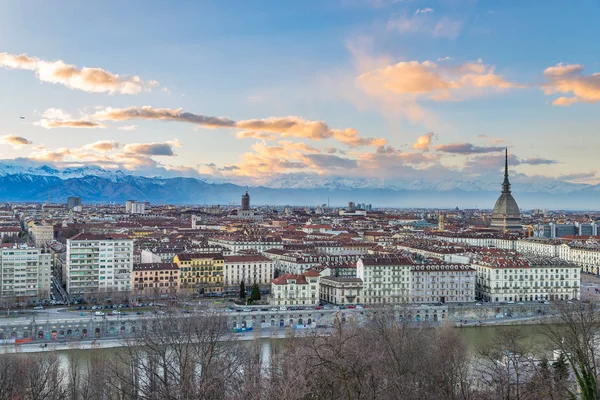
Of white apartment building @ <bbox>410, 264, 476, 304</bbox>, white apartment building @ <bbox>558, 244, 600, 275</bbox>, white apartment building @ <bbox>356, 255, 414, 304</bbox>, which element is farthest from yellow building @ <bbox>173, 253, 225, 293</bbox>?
white apartment building @ <bbox>558, 244, 600, 275</bbox>

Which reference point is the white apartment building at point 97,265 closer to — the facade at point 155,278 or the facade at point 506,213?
the facade at point 155,278

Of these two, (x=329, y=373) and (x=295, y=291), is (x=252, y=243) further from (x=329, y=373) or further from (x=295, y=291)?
(x=329, y=373)

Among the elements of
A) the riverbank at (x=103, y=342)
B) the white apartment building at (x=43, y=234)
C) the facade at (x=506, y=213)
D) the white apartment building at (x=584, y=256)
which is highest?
the facade at (x=506, y=213)

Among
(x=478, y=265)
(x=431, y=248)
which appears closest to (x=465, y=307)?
(x=478, y=265)

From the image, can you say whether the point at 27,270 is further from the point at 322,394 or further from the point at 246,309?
the point at 322,394

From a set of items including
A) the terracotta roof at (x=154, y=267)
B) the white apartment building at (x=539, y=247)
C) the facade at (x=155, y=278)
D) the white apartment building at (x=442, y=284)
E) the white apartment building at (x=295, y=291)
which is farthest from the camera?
the white apartment building at (x=539, y=247)

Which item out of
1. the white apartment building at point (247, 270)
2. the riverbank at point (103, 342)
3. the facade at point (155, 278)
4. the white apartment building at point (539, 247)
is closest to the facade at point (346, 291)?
the riverbank at point (103, 342)

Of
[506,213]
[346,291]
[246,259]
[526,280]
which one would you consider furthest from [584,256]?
[506,213]
